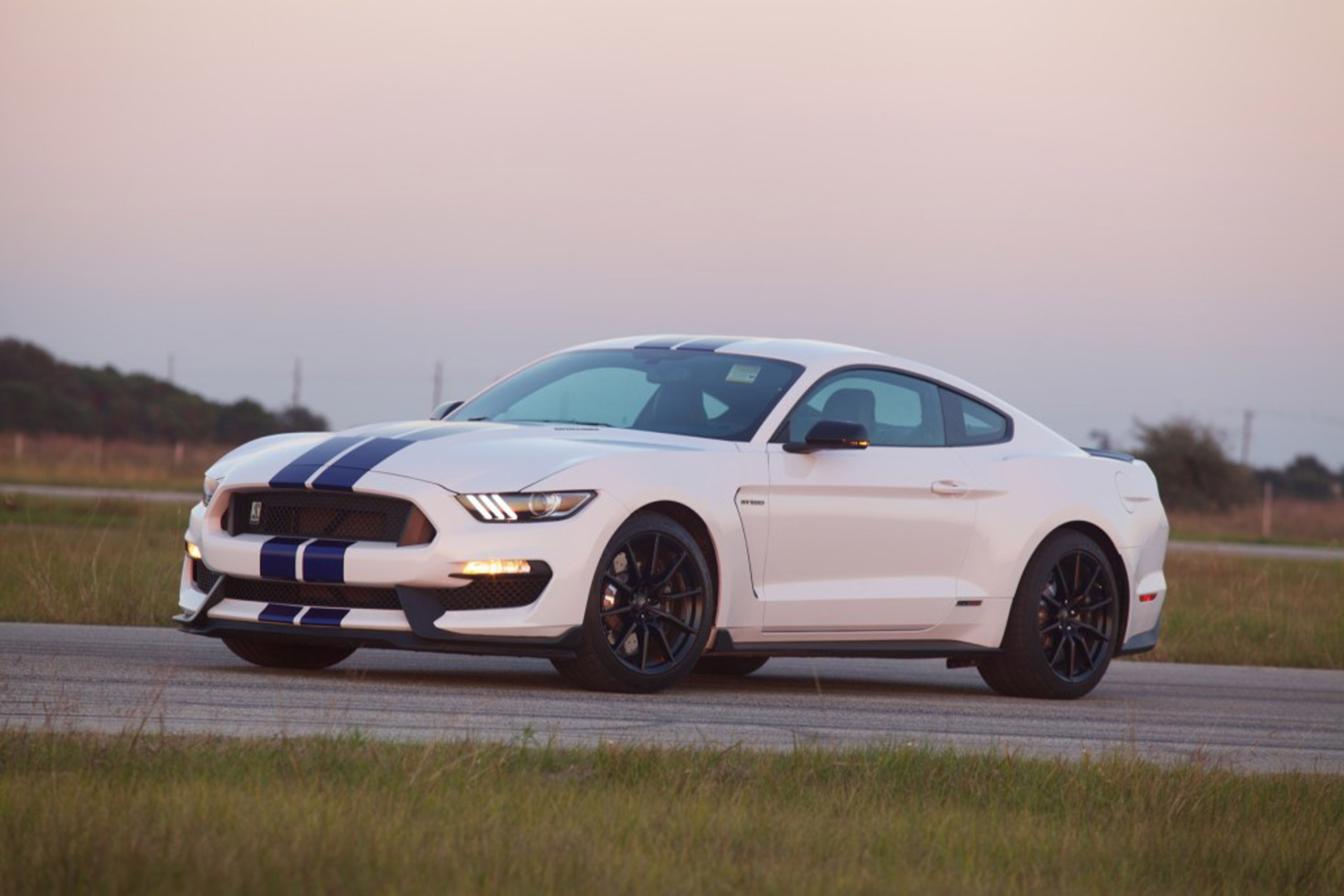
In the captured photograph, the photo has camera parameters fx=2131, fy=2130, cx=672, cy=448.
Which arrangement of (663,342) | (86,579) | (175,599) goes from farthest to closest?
1. (86,579)
2. (175,599)
3. (663,342)

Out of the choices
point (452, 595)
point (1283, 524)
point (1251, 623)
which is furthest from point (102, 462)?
point (452, 595)

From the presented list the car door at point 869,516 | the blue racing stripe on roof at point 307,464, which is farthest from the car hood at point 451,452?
the car door at point 869,516

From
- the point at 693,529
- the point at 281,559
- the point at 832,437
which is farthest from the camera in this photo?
the point at 832,437

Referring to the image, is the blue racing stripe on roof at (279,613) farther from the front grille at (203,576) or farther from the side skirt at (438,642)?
the front grille at (203,576)

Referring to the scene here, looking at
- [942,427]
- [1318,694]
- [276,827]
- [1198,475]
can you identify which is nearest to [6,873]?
[276,827]

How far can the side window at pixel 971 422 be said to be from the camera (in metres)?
10.2

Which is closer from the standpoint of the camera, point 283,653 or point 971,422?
point 283,653

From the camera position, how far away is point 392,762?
5.80m

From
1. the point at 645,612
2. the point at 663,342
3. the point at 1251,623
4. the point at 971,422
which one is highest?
the point at 663,342

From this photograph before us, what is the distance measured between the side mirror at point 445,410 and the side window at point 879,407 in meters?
1.73

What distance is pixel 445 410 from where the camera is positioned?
1025 centimetres

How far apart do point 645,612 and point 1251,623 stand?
26.3 ft

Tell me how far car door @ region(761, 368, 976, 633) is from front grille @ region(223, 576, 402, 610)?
1707mm

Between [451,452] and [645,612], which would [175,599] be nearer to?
[451,452]
